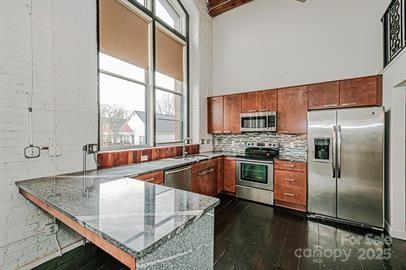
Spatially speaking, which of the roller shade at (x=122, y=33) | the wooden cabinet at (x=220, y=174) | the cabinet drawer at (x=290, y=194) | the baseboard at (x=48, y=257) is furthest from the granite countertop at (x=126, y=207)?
the cabinet drawer at (x=290, y=194)

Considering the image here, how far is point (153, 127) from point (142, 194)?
7.82ft

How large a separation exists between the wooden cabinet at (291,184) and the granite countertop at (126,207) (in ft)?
8.57

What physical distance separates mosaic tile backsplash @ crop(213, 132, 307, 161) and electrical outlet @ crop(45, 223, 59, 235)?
3665 millimetres

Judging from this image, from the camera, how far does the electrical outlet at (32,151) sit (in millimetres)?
1950

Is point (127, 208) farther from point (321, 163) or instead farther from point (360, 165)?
point (360, 165)

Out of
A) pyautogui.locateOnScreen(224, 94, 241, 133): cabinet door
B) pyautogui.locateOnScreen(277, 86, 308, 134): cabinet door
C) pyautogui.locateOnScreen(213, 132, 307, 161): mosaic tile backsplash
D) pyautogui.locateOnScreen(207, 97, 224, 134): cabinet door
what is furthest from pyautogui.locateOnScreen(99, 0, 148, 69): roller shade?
pyautogui.locateOnScreen(277, 86, 308, 134): cabinet door

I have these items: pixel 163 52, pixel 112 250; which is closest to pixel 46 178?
pixel 112 250

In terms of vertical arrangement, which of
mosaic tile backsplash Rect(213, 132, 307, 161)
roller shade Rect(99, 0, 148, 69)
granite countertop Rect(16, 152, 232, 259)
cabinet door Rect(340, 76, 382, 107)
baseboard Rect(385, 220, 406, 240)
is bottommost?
baseboard Rect(385, 220, 406, 240)

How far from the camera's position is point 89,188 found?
1.74m

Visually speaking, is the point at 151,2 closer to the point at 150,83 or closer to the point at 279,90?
the point at 150,83

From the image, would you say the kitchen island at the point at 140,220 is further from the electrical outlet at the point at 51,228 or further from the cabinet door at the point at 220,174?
the cabinet door at the point at 220,174

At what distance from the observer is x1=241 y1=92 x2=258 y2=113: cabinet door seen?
4211 millimetres

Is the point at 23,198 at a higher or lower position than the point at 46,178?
lower

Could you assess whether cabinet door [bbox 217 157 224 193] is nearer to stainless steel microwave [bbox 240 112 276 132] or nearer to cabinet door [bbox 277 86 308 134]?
stainless steel microwave [bbox 240 112 276 132]
